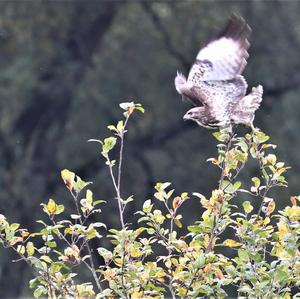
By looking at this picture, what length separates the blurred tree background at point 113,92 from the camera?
15727mm

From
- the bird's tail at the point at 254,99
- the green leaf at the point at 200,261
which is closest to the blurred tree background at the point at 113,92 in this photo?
the bird's tail at the point at 254,99

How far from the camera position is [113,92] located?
16.3 meters

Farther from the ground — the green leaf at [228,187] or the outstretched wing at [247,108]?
the outstretched wing at [247,108]

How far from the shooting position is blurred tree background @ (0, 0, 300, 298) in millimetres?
15727

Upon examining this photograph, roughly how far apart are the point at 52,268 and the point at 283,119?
12.8 meters

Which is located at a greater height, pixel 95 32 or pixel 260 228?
pixel 95 32

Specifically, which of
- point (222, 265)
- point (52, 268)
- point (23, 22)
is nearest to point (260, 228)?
point (222, 265)

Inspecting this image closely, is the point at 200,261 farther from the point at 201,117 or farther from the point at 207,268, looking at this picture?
the point at 201,117

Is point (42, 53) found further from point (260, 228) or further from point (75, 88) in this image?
point (260, 228)

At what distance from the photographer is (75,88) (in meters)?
16.2

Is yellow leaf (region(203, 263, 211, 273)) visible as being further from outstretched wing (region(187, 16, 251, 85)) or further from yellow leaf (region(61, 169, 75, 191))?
outstretched wing (region(187, 16, 251, 85))

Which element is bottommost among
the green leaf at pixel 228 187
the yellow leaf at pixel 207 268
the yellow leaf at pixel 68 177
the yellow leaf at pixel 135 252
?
the yellow leaf at pixel 207 268

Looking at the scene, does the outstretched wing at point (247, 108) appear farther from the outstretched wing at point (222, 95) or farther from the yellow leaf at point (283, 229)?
the yellow leaf at point (283, 229)

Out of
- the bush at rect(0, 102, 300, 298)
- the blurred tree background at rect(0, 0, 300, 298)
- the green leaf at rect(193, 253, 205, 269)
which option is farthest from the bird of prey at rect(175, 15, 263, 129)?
the blurred tree background at rect(0, 0, 300, 298)
